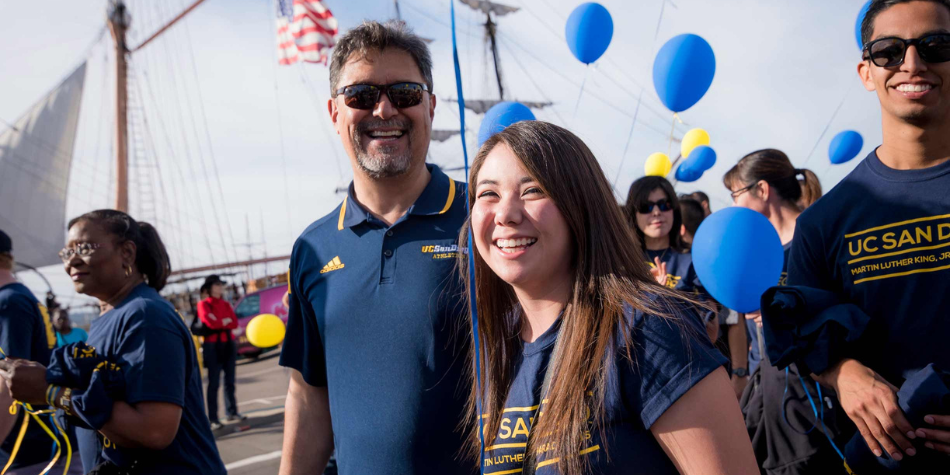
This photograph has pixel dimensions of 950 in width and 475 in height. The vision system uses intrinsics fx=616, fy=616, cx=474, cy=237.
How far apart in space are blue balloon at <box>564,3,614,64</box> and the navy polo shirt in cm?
382

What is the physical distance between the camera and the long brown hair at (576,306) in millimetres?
1363

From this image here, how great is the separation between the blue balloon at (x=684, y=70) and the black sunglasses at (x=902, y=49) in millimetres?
3136

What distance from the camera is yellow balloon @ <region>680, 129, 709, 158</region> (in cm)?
729

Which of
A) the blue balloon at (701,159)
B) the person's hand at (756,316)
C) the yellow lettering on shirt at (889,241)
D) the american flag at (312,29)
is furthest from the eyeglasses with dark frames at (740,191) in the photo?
the american flag at (312,29)

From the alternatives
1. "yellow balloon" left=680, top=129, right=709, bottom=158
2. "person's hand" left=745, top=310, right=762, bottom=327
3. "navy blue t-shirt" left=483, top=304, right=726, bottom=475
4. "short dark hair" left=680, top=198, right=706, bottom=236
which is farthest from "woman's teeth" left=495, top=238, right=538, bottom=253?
"yellow balloon" left=680, top=129, right=709, bottom=158

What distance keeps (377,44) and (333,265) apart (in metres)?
0.83

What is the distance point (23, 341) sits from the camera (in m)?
3.33

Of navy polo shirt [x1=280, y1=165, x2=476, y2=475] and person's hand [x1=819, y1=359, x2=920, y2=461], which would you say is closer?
person's hand [x1=819, y1=359, x2=920, y2=461]

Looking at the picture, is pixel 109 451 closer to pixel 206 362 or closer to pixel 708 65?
pixel 708 65

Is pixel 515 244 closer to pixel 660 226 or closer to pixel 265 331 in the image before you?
pixel 660 226

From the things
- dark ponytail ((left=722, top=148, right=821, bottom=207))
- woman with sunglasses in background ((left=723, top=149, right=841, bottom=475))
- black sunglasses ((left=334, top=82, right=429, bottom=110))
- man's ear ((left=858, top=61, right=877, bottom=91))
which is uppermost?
black sunglasses ((left=334, top=82, right=429, bottom=110))

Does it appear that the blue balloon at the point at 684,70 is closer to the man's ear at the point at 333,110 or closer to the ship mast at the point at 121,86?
the man's ear at the point at 333,110

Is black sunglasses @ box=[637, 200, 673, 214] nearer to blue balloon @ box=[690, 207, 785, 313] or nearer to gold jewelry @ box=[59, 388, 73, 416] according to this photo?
blue balloon @ box=[690, 207, 785, 313]

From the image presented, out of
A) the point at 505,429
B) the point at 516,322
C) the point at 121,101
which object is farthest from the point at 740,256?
the point at 121,101
